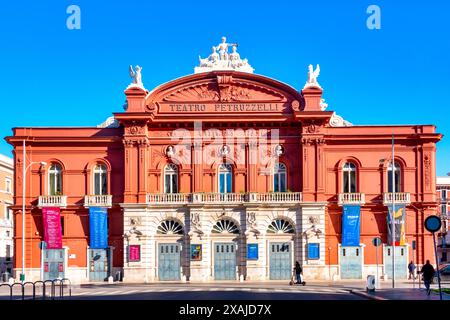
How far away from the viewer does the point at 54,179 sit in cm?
5859

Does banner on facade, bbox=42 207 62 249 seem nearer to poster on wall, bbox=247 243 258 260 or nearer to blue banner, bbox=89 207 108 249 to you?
blue banner, bbox=89 207 108 249

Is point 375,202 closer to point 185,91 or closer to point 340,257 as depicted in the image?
point 340,257

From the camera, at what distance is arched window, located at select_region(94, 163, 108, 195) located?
58.3 m

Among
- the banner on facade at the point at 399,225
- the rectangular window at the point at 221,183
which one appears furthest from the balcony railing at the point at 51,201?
the banner on facade at the point at 399,225

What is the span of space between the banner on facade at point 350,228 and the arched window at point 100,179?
19.3 meters

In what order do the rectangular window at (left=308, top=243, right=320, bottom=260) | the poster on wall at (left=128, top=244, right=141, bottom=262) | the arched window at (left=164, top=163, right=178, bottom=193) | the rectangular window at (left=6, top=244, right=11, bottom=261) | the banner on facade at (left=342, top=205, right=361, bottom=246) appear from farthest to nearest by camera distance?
the rectangular window at (left=6, top=244, right=11, bottom=261) → the arched window at (left=164, top=163, right=178, bottom=193) → the banner on facade at (left=342, top=205, right=361, bottom=246) → the poster on wall at (left=128, top=244, right=141, bottom=262) → the rectangular window at (left=308, top=243, right=320, bottom=260)

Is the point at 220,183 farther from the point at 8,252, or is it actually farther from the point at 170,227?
the point at 8,252

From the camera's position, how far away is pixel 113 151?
58.4m

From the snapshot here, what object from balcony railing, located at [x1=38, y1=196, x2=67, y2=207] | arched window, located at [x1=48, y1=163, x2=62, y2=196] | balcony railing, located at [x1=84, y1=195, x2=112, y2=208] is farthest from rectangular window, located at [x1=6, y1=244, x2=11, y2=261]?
balcony railing, located at [x1=84, y1=195, x2=112, y2=208]

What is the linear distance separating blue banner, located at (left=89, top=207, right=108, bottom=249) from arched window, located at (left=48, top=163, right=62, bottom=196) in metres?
3.66

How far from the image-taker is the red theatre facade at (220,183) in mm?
55781

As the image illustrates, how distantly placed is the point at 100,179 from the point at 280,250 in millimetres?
15703

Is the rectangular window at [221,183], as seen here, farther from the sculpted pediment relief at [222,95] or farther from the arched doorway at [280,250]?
the sculpted pediment relief at [222,95]
